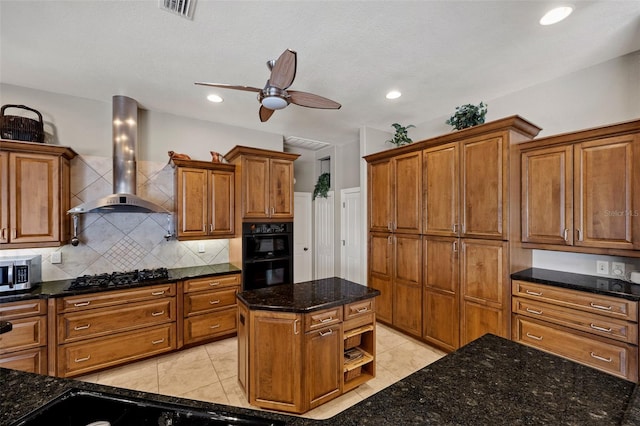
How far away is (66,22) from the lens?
1.98 meters

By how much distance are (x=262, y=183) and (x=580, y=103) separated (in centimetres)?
354

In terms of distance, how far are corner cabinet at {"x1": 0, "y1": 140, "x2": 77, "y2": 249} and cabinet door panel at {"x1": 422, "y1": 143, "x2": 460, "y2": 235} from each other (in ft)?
12.9

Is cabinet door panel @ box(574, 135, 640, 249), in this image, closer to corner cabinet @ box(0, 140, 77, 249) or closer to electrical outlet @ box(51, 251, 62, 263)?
corner cabinet @ box(0, 140, 77, 249)

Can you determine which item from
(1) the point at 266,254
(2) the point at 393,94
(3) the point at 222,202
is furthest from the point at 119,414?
(2) the point at 393,94

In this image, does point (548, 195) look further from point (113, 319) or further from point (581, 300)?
point (113, 319)

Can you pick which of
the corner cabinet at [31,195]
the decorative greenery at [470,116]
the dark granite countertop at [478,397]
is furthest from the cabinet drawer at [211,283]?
the decorative greenery at [470,116]

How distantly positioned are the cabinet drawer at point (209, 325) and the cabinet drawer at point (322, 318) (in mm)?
1803

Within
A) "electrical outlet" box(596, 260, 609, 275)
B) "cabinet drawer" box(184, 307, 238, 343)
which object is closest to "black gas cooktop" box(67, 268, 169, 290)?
"cabinet drawer" box(184, 307, 238, 343)

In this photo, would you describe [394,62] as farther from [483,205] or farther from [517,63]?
[483,205]

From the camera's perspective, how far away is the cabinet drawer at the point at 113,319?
2598 millimetres

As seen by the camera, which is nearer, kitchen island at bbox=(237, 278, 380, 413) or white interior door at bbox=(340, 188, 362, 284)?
kitchen island at bbox=(237, 278, 380, 413)

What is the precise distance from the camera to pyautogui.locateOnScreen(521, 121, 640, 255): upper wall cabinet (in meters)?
2.19

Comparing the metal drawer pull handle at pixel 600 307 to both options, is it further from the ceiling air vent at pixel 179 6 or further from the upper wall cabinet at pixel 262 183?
the ceiling air vent at pixel 179 6

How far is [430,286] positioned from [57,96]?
15.6 feet
